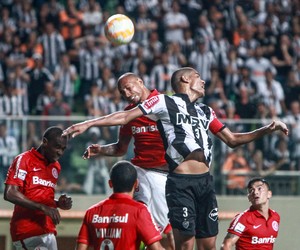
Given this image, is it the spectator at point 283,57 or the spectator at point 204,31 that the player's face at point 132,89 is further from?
the spectator at point 283,57

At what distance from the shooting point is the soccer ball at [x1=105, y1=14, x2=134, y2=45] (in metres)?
12.2

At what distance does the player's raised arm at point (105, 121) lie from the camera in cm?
899

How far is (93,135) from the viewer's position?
15.4 m

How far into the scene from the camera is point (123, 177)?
8.20 m

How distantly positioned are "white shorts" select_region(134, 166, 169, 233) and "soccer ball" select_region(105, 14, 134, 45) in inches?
83.2

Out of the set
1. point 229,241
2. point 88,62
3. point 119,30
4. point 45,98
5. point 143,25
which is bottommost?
point 229,241

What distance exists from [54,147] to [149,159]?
1.33 m

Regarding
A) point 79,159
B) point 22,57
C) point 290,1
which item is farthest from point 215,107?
point 290,1

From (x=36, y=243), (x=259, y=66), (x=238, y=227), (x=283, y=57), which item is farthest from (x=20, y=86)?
(x=36, y=243)

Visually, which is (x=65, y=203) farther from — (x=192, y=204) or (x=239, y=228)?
(x=239, y=228)

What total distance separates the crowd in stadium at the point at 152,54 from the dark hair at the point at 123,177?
8897 mm

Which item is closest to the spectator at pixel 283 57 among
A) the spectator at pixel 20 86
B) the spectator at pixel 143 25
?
the spectator at pixel 143 25

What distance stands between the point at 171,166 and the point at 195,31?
37.8ft

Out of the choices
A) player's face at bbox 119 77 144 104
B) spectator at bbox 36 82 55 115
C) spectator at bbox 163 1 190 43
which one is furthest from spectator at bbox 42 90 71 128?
player's face at bbox 119 77 144 104
